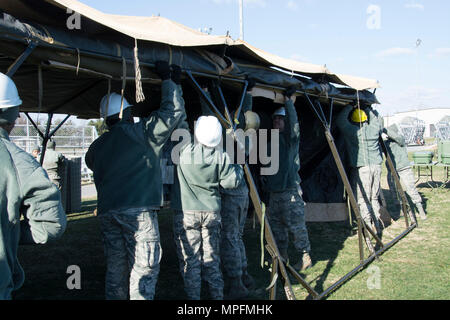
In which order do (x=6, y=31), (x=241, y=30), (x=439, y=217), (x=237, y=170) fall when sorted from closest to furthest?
(x=6, y=31) → (x=237, y=170) → (x=439, y=217) → (x=241, y=30)

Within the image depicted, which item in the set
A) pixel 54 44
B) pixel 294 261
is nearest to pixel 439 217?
pixel 294 261

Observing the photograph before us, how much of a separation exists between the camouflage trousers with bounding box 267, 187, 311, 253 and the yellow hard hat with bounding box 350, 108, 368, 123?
224cm

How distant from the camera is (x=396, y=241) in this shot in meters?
6.75

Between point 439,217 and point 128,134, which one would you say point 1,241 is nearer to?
point 128,134

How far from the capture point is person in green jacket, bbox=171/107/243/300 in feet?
12.9

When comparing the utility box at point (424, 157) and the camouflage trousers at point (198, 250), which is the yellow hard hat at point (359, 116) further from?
the utility box at point (424, 157)

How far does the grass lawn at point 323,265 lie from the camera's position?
15.2ft

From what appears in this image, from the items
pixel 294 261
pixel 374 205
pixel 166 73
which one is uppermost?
pixel 166 73

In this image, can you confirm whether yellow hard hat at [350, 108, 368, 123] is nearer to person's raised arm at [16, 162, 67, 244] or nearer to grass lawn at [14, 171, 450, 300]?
grass lawn at [14, 171, 450, 300]

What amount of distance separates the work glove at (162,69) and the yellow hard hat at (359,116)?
4595mm

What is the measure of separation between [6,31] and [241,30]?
42.9 feet

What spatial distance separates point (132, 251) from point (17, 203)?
1.58m

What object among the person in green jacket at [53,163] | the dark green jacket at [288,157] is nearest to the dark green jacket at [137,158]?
the dark green jacket at [288,157]

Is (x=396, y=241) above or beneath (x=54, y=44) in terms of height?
beneath
